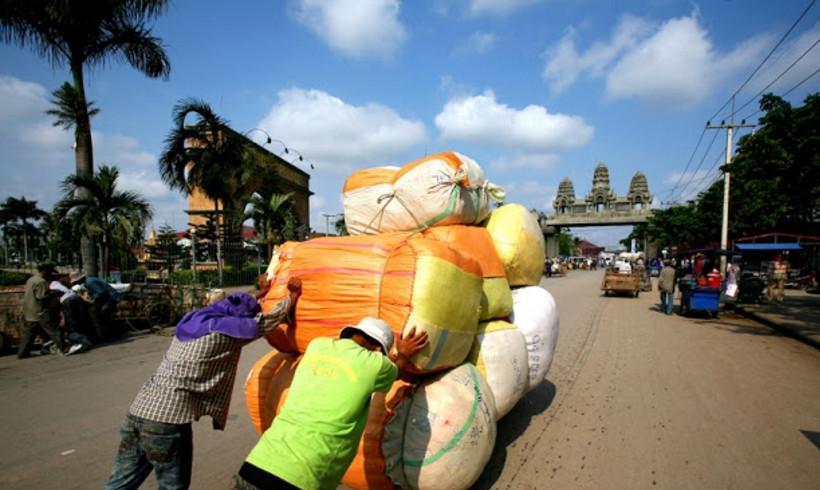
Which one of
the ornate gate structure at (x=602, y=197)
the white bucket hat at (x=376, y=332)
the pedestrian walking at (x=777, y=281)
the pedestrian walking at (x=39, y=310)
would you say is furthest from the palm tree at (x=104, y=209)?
the ornate gate structure at (x=602, y=197)

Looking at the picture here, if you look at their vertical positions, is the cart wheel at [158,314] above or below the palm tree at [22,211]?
below

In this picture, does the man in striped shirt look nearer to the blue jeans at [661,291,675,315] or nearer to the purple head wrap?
the purple head wrap

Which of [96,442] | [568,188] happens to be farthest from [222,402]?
[568,188]

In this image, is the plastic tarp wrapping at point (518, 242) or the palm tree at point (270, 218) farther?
the palm tree at point (270, 218)

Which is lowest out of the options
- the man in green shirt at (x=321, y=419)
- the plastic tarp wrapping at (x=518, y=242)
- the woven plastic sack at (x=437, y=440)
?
the woven plastic sack at (x=437, y=440)

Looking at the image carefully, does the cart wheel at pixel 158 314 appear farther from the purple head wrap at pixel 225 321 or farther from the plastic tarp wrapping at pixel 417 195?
the purple head wrap at pixel 225 321

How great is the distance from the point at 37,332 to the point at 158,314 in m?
2.30

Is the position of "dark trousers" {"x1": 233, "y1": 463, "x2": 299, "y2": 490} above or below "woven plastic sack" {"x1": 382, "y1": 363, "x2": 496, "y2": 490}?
above

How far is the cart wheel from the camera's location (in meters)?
8.47

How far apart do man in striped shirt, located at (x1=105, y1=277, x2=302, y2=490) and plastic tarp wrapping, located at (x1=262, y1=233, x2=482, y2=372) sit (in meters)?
0.44

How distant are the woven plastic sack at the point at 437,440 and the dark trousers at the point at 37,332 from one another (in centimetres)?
678

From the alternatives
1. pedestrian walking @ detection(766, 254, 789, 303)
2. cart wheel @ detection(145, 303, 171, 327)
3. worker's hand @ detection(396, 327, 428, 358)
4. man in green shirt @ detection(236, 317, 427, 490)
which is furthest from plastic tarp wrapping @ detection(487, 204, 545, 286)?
pedestrian walking @ detection(766, 254, 789, 303)

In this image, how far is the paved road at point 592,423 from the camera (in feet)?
9.80

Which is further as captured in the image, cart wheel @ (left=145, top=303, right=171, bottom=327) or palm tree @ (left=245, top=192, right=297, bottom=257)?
palm tree @ (left=245, top=192, right=297, bottom=257)
